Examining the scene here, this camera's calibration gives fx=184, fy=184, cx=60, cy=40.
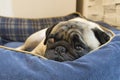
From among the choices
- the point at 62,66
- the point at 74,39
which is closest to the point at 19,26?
the point at 74,39

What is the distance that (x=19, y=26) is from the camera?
1951mm

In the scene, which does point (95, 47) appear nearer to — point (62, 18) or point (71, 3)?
point (62, 18)

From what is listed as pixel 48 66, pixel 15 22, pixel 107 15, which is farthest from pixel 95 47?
pixel 15 22

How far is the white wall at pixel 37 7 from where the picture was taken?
218 centimetres

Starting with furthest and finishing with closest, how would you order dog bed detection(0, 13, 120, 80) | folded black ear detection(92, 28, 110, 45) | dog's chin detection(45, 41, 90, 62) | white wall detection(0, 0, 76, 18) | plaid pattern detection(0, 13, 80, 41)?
white wall detection(0, 0, 76, 18) → plaid pattern detection(0, 13, 80, 41) → folded black ear detection(92, 28, 110, 45) → dog's chin detection(45, 41, 90, 62) → dog bed detection(0, 13, 120, 80)

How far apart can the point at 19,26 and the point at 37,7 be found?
1.26 ft

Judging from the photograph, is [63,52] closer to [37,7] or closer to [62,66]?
[62,66]

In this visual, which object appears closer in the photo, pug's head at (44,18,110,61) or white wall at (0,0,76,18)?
pug's head at (44,18,110,61)

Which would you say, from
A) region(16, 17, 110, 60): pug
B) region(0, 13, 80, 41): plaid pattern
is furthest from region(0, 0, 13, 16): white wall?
region(16, 17, 110, 60): pug

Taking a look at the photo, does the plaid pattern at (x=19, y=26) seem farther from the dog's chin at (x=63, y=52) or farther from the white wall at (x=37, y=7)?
the dog's chin at (x=63, y=52)

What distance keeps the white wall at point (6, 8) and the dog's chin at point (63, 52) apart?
1443 mm

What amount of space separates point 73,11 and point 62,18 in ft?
0.75

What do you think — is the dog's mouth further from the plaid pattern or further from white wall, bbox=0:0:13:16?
white wall, bbox=0:0:13:16

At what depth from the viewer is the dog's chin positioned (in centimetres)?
90
